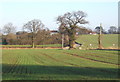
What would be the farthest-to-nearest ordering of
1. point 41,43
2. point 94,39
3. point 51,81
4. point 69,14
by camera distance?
point 41,43, point 94,39, point 69,14, point 51,81

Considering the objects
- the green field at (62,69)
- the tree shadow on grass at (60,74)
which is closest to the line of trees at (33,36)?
the green field at (62,69)

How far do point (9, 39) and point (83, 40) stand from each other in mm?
27566

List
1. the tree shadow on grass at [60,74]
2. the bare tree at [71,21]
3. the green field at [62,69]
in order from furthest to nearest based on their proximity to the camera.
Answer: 1. the bare tree at [71,21]
2. the green field at [62,69]
3. the tree shadow on grass at [60,74]

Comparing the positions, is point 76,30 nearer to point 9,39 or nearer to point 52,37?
point 52,37

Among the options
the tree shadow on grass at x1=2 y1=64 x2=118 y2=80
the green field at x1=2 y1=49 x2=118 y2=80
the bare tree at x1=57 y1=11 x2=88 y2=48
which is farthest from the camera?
the bare tree at x1=57 y1=11 x2=88 y2=48

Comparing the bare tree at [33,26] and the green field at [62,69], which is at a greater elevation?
the bare tree at [33,26]

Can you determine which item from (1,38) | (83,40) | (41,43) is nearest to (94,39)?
(83,40)

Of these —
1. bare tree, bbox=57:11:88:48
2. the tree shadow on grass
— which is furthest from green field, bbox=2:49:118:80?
bare tree, bbox=57:11:88:48

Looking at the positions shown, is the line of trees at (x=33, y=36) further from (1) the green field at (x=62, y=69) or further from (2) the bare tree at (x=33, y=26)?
(1) the green field at (x=62, y=69)

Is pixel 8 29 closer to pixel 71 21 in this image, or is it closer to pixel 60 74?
pixel 71 21

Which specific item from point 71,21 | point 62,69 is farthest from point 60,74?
point 71,21

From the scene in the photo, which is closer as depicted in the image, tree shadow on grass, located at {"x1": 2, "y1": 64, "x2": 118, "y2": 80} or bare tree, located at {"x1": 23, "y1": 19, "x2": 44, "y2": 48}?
tree shadow on grass, located at {"x1": 2, "y1": 64, "x2": 118, "y2": 80}

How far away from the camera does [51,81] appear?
518 inches

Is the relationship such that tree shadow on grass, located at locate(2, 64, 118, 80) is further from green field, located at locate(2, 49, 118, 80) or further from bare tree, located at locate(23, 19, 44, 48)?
bare tree, located at locate(23, 19, 44, 48)
